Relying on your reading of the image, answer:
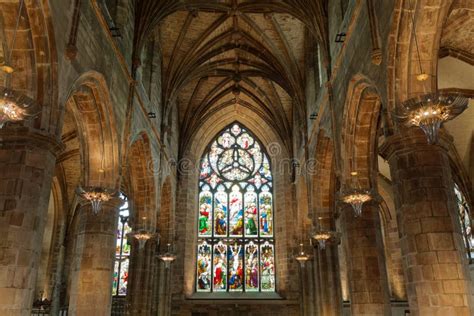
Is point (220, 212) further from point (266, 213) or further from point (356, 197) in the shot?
point (356, 197)

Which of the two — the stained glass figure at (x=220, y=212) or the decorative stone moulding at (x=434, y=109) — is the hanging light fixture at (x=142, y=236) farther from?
the decorative stone moulding at (x=434, y=109)

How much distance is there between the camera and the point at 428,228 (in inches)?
307

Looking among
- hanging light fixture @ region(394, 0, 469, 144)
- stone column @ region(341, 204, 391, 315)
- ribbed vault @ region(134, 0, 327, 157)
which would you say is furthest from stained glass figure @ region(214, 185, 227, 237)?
hanging light fixture @ region(394, 0, 469, 144)

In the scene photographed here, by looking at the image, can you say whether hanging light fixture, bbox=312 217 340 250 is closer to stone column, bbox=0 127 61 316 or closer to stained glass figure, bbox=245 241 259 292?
stained glass figure, bbox=245 241 259 292

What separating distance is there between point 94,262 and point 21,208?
4.13 metres

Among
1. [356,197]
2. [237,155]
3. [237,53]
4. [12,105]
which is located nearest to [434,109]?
[356,197]

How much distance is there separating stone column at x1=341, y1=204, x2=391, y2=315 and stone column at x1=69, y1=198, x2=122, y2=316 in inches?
239

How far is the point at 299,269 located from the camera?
20875mm

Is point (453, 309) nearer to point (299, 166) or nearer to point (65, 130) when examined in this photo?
point (299, 166)

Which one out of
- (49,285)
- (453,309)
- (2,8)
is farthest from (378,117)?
(49,285)

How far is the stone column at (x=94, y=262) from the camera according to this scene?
11352 millimetres

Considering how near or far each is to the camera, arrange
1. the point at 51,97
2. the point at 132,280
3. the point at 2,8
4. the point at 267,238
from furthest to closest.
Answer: the point at 267,238 < the point at 132,280 < the point at 51,97 < the point at 2,8

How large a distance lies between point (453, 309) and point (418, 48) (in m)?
4.54

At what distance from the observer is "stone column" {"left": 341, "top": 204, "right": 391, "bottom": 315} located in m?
11.2
